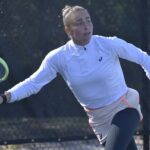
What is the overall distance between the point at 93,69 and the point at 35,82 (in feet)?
1.46

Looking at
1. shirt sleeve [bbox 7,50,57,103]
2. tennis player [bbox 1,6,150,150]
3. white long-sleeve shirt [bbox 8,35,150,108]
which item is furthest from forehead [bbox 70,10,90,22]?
shirt sleeve [bbox 7,50,57,103]

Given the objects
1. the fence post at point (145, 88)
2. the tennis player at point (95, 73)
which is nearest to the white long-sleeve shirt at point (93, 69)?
the tennis player at point (95, 73)

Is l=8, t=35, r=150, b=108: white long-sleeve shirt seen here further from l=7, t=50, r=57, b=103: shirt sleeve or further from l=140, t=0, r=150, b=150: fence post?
l=140, t=0, r=150, b=150: fence post

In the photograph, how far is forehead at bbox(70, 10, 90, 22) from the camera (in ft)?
15.9

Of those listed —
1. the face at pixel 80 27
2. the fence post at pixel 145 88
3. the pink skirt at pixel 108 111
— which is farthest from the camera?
the fence post at pixel 145 88

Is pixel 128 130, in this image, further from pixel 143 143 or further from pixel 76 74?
pixel 143 143

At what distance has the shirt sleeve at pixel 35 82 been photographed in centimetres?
489

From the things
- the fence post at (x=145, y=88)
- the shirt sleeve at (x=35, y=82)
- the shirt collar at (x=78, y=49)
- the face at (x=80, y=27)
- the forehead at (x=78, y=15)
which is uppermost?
the forehead at (x=78, y=15)

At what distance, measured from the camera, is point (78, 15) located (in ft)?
16.0

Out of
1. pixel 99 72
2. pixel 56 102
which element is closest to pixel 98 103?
pixel 99 72

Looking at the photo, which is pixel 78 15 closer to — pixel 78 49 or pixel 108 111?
pixel 78 49

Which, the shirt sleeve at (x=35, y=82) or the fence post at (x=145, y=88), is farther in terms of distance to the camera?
the fence post at (x=145, y=88)

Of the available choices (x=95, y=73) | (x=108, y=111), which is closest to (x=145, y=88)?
(x=108, y=111)

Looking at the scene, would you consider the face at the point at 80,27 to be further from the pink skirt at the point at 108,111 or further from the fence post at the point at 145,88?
the fence post at the point at 145,88
